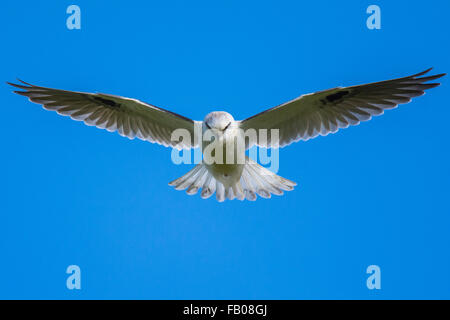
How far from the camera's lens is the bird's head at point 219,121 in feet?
25.2

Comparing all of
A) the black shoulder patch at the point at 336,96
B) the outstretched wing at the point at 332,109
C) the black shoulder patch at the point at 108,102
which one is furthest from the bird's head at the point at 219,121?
the black shoulder patch at the point at 108,102

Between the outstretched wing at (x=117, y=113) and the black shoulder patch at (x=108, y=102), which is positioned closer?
the outstretched wing at (x=117, y=113)

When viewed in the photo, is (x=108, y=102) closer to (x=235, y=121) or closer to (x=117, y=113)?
(x=117, y=113)

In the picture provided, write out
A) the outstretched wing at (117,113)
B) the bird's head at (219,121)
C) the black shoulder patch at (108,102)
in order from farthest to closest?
the black shoulder patch at (108,102)
the outstretched wing at (117,113)
the bird's head at (219,121)

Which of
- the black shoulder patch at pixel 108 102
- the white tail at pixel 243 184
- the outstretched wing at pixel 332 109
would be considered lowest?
the white tail at pixel 243 184

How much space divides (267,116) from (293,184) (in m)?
1.11

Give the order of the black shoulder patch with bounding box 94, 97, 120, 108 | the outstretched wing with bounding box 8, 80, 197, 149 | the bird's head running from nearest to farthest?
the bird's head, the outstretched wing with bounding box 8, 80, 197, 149, the black shoulder patch with bounding box 94, 97, 120, 108

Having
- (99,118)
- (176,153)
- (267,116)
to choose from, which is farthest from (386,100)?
(99,118)

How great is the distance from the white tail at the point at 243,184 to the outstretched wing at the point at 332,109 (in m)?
0.45

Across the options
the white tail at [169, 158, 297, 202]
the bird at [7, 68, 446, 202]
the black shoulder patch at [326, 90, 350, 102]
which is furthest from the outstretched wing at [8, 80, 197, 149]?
the black shoulder patch at [326, 90, 350, 102]

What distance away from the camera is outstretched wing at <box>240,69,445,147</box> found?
7906 mm

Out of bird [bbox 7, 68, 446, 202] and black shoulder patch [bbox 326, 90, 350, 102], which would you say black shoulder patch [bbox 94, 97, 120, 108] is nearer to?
bird [bbox 7, 68, 446, 202]

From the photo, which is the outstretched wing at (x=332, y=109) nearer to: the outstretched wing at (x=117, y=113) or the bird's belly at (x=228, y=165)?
the bird's belly at (x=228, y=165)

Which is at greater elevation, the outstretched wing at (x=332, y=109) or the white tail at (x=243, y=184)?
the outstretched wing at (x=332, y=109)
